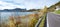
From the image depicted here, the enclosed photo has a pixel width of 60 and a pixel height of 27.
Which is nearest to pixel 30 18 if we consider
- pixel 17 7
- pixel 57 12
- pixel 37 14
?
pixel 37 14

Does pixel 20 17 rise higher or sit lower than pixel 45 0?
lower

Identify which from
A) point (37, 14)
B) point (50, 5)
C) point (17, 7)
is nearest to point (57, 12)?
point (50, 5)

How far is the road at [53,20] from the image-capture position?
188 cm

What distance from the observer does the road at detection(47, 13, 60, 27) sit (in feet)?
6.16

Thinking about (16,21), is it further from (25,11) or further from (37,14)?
(37,14)

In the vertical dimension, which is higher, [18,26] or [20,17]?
[20,17]

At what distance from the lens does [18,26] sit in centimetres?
193

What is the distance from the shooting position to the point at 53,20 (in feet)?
6.23

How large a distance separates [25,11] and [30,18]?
0.13 m

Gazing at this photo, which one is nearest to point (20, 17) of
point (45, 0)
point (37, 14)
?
point (37, 14)

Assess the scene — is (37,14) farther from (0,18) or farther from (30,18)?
(0,18)

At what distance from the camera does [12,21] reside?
1936 millimetres

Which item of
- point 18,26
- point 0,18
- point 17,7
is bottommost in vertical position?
point 18,26

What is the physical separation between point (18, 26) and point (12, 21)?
115mm
